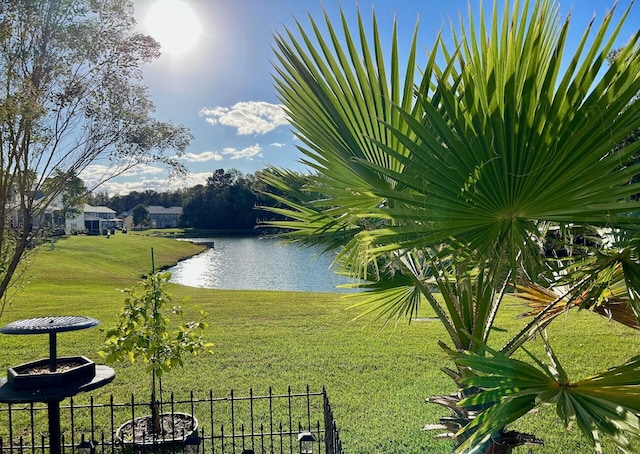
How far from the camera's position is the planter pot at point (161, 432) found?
3.76m

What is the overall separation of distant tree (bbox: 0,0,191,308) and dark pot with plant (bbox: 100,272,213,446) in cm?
175

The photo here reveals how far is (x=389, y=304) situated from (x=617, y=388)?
6.80ft

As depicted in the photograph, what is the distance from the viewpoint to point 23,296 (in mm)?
12961

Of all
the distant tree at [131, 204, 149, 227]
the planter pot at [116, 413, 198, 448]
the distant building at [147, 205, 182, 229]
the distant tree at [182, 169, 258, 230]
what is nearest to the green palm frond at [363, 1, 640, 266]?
the planter pot at [116, 413, 198, 448]

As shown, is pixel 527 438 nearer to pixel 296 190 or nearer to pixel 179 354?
pixel 296 190

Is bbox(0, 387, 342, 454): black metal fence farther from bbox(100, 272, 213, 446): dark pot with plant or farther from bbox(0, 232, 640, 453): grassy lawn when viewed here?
bbox(0, 232, 640, 453): grassy lawn

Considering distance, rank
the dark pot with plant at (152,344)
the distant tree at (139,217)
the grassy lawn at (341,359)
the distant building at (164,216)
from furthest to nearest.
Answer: the distant building at (164,216), the distant tree at (139,217), the grassy lawn at (341,359), the dark pot with plant at (152,344)

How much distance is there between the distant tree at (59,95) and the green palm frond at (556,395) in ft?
14.9

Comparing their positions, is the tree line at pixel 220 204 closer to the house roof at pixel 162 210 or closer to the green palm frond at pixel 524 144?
the house roof at pixel 162 210

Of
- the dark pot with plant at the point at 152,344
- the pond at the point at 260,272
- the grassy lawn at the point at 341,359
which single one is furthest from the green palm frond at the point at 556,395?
the pond at the point at 260,272

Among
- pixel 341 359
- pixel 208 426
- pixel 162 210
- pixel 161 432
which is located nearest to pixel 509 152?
pixel 161 432

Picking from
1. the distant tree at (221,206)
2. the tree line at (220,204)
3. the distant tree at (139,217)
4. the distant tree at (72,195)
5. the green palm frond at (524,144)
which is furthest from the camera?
the distant tree at (139,217)

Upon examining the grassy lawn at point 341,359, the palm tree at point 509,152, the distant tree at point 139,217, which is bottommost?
the grassy lawn at point 341,359

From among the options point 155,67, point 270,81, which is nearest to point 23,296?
point 155,67
